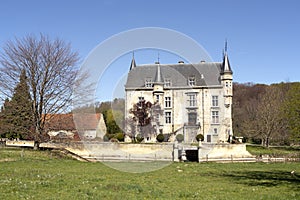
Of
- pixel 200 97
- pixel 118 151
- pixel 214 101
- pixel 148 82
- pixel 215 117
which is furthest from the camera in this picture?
pixel 214 101

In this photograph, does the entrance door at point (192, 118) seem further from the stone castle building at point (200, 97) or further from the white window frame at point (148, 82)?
the white window frame at point (148, 82)

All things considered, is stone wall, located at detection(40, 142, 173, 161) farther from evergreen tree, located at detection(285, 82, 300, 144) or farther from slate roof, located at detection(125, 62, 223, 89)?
slate roof, located at detection(125, 62, 223, 89)

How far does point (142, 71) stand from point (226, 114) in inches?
492

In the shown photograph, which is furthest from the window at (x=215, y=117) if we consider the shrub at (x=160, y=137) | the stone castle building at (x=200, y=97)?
the shrub at (x=160, y=137)

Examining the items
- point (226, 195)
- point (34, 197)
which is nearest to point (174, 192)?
point (226, 195)

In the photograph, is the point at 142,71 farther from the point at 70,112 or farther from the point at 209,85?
the point at 70,112

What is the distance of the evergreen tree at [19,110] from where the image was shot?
25891mm

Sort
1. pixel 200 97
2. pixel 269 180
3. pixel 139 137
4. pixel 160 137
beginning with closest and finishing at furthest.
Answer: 1. pixel 269 180
2. pixel 139 137
3. pixel 160 137
4. pixel 200 97

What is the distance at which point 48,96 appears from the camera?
2652 cm

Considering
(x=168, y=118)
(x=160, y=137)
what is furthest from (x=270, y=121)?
(x=160, y=137)

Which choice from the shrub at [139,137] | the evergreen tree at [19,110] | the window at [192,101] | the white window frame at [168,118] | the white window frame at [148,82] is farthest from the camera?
the white window frame at [148,82]

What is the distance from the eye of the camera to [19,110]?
25953 mm

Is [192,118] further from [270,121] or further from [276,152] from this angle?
[276,152]

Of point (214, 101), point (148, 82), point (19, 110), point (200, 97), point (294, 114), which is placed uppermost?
point (148, 82)
